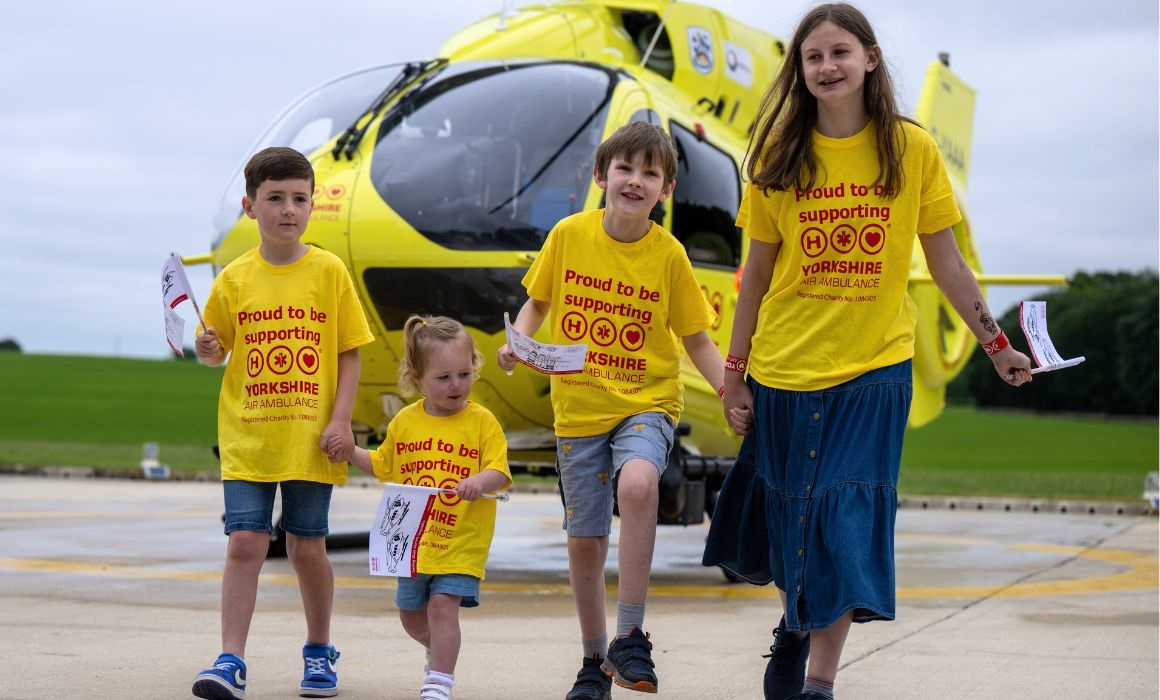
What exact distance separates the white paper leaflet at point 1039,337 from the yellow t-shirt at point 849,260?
0.99 ft

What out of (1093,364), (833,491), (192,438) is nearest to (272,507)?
(833,491)

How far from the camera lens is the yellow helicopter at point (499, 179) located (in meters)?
7.38

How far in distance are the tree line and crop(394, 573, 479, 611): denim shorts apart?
203 feet

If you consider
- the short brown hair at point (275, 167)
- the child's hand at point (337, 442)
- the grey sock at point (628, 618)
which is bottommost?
the grey sock at point (628, 618)

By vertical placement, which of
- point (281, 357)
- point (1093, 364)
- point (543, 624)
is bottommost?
point (543, 624)

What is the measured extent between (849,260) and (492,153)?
12.3 feet

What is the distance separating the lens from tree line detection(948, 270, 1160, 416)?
2638 inches

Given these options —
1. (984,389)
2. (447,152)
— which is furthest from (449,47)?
(984,389)

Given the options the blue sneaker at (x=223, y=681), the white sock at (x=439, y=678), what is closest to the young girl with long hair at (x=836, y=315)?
the white sock at (x=439, y=678)

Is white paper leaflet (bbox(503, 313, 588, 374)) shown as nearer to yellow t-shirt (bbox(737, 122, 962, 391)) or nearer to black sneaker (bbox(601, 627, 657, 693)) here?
yellow t-shirt (bbox(737, 122, 962, 391))

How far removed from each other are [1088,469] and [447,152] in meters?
24.1

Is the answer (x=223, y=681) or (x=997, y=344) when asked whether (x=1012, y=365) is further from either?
(x=223, y=681)

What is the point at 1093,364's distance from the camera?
7594 cm

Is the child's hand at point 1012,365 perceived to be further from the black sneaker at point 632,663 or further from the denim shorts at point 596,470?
the black sneaker at point 632,663
